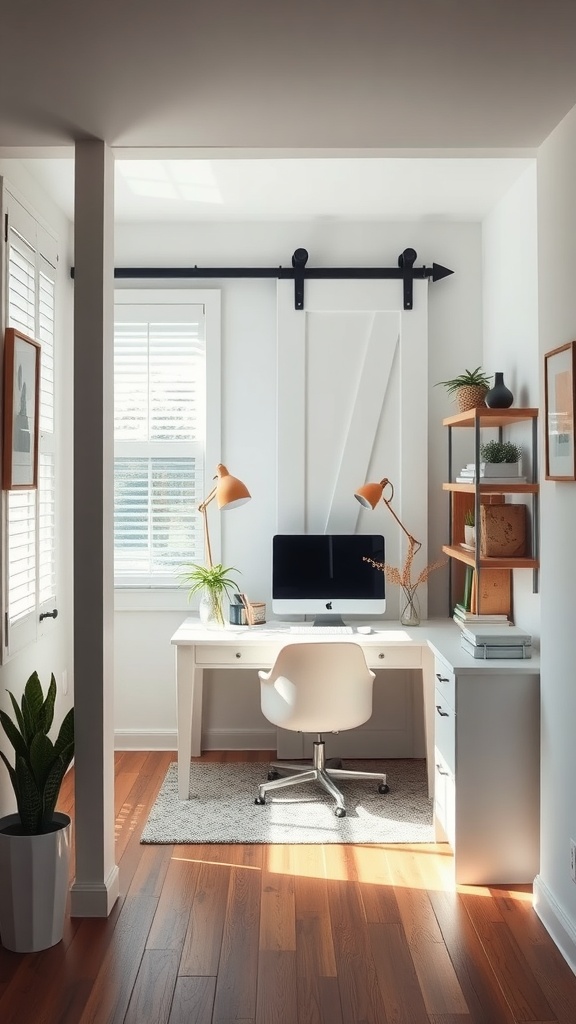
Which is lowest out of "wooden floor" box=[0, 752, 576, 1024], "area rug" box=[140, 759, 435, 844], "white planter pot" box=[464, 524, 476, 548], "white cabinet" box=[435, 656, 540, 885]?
"wooden floor" box=[0, 752, 576, 1024]

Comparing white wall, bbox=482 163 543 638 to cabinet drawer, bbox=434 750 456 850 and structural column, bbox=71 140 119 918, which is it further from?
structural column, bbox=71 140 119 918

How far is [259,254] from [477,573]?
2.17 metres

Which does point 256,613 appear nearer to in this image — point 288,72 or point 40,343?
point 40,343

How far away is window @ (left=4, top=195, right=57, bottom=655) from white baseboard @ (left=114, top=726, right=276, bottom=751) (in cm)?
105

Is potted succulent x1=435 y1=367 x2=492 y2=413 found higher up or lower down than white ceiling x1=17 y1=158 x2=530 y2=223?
lower down

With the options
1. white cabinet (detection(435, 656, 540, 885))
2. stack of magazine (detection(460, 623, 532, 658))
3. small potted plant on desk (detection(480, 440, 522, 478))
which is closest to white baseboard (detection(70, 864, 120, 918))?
white cabinet (detection(435, 656, 540, 885))

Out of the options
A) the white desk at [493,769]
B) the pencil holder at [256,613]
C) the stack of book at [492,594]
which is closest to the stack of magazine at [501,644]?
the white desk at [493,769]

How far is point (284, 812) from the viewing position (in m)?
3.86

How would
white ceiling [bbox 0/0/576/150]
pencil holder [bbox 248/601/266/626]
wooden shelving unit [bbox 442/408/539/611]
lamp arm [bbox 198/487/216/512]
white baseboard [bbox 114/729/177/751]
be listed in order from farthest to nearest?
white baseboard [bbox 114/729/177/751] < lamp arm [bbox 198/487/216/512] < pencil holder [bbox 248/601/266/626] < wooden shelving unit [bbox 442/408/539/611] < white ceiling [bbox 0/0/576/150]

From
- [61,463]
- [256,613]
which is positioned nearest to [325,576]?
[256,613]

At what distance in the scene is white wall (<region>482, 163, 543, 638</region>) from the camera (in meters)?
3.72

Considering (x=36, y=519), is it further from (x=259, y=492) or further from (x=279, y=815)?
(x=279, y=815)

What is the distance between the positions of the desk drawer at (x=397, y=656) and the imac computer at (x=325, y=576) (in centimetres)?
38

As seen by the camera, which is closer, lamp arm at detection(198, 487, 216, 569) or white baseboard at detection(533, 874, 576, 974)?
white baseboard at detection(533, 874, 576, 974)
